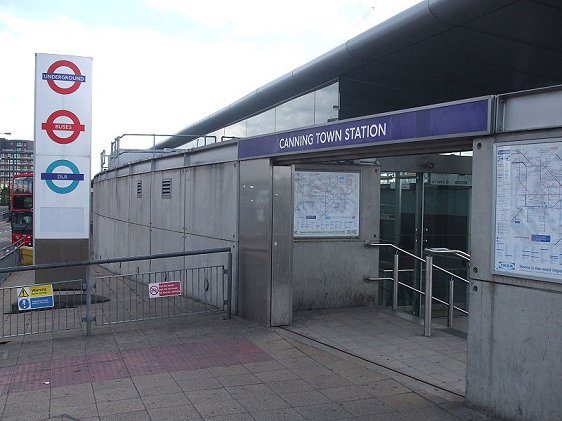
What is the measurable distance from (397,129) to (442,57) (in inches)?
265

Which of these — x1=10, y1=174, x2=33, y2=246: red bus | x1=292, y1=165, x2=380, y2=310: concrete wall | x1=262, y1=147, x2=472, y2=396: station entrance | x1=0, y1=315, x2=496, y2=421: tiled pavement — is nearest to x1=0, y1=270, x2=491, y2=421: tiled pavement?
x1=0, y1=315, x2=496, y2=421: tiled pavement

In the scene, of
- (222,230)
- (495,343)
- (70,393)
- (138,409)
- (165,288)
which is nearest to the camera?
(495,343)

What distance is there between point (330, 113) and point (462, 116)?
7983 mm

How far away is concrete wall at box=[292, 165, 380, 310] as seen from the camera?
9203mm

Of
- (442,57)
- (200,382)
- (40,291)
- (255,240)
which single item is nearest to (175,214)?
(255,240)

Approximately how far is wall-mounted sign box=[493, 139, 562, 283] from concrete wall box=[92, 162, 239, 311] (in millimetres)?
4994

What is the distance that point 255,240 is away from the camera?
827 cm

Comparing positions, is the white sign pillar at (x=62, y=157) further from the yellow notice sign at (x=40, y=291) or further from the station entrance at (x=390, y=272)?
the station entrance at (x=390, y=272)

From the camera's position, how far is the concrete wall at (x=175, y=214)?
9.35 m

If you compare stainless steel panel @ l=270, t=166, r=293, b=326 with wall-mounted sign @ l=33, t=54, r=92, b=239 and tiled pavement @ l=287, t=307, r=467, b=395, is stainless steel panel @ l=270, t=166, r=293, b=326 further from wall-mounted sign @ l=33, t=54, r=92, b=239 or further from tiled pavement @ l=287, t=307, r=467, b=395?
wall-mounted sign @ l=33, t=54, r=92, b=239

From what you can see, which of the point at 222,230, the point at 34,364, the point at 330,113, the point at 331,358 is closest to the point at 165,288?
the point at 222,230

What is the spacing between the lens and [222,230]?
9430 millimetres

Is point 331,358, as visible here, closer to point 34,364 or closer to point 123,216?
point 34,364

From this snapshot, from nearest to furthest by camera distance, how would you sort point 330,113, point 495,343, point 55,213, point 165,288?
point 495,343
point 165,288
point 55,213
point 330,113
